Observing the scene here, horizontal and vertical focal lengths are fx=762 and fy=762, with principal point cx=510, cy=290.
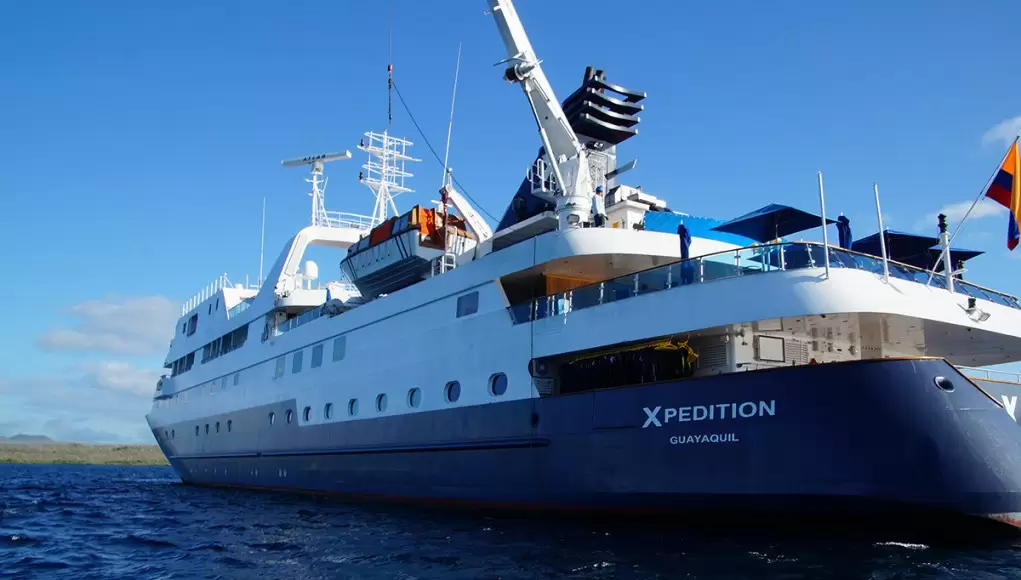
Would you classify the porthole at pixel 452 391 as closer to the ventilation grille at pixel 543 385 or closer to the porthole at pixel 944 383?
the ventilation grille at pixel 543 385

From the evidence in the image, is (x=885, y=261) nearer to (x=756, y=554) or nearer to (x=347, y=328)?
(x=756, y=554)

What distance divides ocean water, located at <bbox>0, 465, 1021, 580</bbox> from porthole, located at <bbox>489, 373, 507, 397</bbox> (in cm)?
229

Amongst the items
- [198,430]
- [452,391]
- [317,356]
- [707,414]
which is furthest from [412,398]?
[198,430]

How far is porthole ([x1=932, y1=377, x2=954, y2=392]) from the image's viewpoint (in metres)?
10.1

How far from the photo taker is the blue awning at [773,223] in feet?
43.0

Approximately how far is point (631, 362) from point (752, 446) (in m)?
2.70

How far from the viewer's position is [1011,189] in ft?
39.8

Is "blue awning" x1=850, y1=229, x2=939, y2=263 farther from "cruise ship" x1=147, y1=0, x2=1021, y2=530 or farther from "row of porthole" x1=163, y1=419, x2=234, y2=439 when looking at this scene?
"row of porthole" x1=163, y1=419, x2=234, y2=439

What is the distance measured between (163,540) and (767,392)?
10.3 m

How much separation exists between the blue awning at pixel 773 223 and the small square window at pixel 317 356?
454 inches

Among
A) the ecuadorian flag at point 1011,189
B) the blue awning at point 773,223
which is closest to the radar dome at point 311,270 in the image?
the blue awning at point 773,223

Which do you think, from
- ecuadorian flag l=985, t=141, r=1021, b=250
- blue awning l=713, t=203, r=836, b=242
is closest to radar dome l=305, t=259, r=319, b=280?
blue awning l=713, t=203, r=836, b=242

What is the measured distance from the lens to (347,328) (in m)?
19.5

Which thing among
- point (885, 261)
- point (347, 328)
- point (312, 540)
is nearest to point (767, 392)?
point (885, 261)
